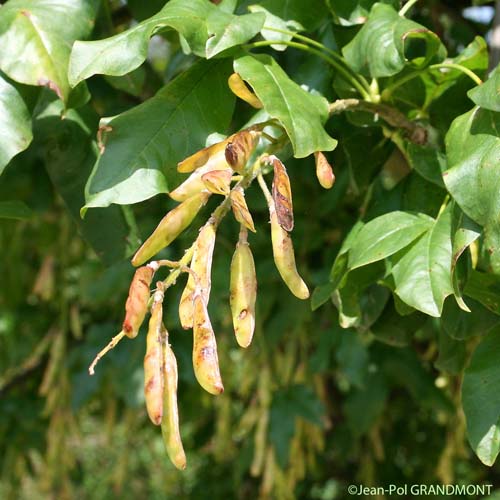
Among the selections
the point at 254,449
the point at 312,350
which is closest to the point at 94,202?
the point at 254,449

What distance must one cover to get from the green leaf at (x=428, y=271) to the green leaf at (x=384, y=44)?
0.13m

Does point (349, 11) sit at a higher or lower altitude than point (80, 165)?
higher

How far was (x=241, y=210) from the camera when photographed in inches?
21.9

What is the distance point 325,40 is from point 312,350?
0.93m

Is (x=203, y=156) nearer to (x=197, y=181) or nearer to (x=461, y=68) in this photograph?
(x=197, y=181)

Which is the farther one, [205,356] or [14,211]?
[14,211]

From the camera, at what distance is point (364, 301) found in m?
0.82

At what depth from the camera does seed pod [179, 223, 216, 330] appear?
1.78ft

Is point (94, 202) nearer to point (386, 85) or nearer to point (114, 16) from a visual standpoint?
point (386, 85)

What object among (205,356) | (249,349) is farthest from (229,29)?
(249,349)

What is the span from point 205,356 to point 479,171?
0.25 meters

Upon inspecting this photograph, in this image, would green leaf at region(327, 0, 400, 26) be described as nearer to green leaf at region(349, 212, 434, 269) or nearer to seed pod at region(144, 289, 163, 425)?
green leaf at region(349, 212, 434, 269)

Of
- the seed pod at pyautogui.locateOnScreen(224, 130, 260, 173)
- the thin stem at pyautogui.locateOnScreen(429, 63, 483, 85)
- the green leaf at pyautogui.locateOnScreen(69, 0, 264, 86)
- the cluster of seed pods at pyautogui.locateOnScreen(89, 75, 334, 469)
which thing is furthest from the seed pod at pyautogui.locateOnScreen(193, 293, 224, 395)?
the thin stem at pyautogui.locateOnScreen(429, 63, 483, 85)

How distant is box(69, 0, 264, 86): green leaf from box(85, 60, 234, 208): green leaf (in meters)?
0.06
